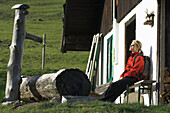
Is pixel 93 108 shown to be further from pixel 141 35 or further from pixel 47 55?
pixel 47 55

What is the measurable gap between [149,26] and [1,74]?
47.1ft

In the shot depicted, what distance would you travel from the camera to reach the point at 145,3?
1123cm

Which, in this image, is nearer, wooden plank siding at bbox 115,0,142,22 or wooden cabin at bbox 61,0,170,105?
wooden cabin at bbox 61,0,170,105

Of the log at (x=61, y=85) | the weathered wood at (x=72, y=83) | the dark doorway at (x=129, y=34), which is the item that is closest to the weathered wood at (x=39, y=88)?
the log at (x=61, y=85)

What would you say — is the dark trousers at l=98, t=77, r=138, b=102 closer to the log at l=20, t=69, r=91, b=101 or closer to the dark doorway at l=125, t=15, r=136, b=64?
the log at l=20, t=69, r=91, b=101

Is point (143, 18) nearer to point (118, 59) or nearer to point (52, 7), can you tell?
point (118, 59)

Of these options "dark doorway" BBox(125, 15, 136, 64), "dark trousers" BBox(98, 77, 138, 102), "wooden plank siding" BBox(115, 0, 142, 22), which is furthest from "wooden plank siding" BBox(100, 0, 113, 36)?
"dark trousers" BBox(98, 77, 138, 102)

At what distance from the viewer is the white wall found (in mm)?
10258

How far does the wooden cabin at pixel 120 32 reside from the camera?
9.77m

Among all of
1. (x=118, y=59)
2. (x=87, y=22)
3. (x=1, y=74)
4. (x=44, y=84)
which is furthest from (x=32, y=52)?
(x=44, y=84)

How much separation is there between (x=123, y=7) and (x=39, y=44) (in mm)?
60780

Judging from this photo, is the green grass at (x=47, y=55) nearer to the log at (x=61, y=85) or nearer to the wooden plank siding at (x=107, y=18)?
the log at (x=61, y=85)

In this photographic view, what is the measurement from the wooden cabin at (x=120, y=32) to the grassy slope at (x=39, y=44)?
4437mm

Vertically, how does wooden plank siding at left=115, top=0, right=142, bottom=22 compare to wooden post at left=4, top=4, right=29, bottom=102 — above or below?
above
